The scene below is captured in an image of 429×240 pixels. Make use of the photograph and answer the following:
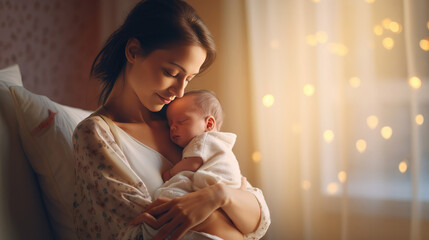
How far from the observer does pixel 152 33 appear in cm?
128

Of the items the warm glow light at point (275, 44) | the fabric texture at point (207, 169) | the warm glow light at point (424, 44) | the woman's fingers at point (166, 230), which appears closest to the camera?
the woman's fingers at point (166, 230)

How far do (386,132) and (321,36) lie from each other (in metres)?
0.62

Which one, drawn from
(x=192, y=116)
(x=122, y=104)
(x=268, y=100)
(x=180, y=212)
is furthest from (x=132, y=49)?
(x=268, y=100)

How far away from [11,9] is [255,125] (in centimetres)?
148

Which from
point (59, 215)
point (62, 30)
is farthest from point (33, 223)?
point (62, 30)

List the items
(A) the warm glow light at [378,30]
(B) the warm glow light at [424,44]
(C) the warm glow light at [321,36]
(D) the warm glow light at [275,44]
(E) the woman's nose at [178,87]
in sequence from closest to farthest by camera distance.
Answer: (E) the woman's nose at [178,87] → (B) the warm glow light at [424,44] → (A) the warm glow light at [378,30] → (C) the warm glow light at [321,36] → (D) the warm glow light at [275,44]

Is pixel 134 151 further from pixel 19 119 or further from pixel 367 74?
pixel 367 74

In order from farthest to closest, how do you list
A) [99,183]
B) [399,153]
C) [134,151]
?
[399,153], [134,151], [99,183]

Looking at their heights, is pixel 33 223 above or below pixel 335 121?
below

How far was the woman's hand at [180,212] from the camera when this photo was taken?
40.8 inches

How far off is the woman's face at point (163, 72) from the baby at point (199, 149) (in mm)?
120

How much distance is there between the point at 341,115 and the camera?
199cm

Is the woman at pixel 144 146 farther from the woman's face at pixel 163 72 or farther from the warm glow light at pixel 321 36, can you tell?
the warm glow light at pixel 321 36

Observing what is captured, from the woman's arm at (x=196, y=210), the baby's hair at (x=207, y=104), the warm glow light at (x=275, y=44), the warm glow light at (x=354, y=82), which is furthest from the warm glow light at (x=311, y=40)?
the woman's arm at (x=196, y=210)
